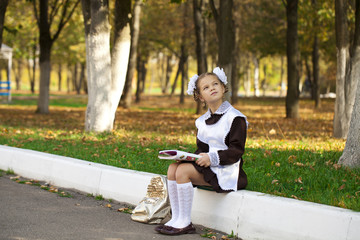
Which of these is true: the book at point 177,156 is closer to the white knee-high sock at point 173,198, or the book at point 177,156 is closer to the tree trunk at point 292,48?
the white knee-high sock at point 173,198

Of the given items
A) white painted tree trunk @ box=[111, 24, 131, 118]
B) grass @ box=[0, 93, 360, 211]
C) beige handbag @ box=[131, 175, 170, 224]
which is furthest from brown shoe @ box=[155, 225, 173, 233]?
white painted tree trunk @ box=[111, 24, 131, 118]

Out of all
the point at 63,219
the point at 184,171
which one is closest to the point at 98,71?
the point at 63,219

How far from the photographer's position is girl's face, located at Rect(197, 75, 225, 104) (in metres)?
5.55

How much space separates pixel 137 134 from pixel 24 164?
16.5 ft

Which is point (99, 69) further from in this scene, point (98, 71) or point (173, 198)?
point (173, 198)

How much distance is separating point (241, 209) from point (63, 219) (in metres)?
→ 1.91

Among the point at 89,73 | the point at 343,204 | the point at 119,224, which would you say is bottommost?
the point at 119,224

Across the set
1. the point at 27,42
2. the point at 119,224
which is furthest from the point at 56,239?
the point at 27,42

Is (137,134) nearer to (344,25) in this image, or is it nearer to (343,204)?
(344,25)

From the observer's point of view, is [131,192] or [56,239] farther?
[131,192]

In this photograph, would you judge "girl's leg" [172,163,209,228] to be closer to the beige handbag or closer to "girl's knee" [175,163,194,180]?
"girl's knee" [175,163,194,180]

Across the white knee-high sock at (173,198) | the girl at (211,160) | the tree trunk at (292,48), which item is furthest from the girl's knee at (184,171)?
the tree trunk at (292,48)

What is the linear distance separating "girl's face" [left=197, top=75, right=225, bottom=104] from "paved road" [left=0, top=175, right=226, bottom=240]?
134 cm

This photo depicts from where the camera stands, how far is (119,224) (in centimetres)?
553
